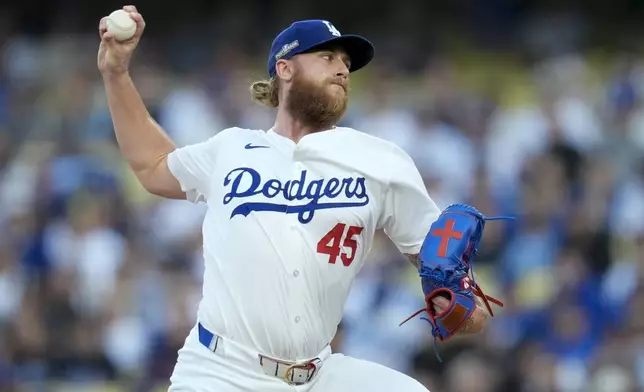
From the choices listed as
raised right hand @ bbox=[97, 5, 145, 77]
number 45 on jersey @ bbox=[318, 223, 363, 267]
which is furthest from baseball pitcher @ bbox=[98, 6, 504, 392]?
raised right hand @ bbox=[97, 5, 145, 77]

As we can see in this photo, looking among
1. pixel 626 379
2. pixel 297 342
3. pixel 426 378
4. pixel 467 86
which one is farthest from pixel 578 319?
pixel 297 342

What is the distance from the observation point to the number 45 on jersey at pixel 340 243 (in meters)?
4.56

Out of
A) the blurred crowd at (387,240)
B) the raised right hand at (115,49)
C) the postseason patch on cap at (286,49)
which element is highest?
the postseason patch on cap at (286,49)

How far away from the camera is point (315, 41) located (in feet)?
16.0

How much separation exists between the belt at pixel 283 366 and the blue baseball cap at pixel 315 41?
1215 millimetres

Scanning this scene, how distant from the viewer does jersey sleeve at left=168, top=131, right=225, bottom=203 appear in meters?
4.81

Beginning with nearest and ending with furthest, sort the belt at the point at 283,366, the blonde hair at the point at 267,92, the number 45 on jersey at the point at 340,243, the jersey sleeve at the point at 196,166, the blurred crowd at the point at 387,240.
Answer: the belt at the point at 283,366
the number 45 on jersey at the point at 340,243
the jersey sleeve at the point at 196,166
the blonde hair at the point at 267,92
the blurred crowd at the point at 387,240

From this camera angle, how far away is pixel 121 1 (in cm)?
1166

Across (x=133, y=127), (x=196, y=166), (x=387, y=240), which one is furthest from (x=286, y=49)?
(x=387, y=240)

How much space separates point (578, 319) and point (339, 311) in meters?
4.44

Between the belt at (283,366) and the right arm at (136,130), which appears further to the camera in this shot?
the right arm at (136,130)

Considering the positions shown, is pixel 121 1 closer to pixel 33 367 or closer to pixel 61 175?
pixel 61 175

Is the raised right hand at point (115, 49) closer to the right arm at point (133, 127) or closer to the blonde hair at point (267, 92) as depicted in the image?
the right arm at point (133, 127)

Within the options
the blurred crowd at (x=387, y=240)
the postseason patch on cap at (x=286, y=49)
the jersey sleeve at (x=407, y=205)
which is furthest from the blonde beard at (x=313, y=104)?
the blurred crowd at (x=387, y=240)
